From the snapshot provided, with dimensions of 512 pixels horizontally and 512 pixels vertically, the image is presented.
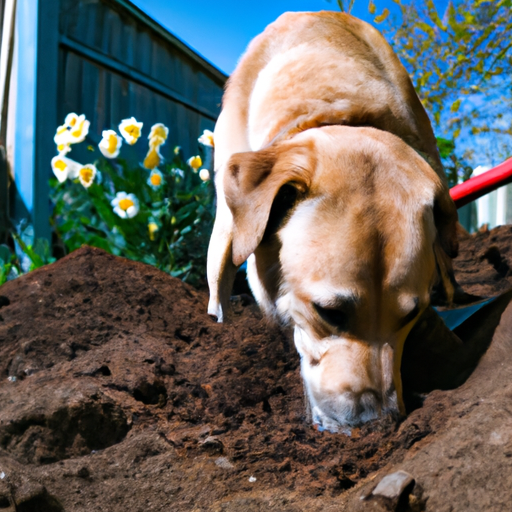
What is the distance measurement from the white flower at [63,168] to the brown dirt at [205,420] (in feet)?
5.16

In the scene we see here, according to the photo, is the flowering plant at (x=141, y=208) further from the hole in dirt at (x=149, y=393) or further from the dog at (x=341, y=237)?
the hole in dirt at (x=149, y=393)

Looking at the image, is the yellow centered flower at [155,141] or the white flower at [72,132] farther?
the yellow centered flower at [155,141]

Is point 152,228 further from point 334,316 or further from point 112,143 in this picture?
point 334,316

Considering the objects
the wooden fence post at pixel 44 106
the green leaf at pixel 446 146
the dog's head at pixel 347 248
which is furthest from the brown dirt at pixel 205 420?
the green leaf at pixel 446 146

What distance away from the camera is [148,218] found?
145 inches

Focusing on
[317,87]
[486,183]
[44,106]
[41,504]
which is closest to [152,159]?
[44,106]

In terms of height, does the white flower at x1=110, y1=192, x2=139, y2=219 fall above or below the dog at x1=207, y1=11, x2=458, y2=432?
above

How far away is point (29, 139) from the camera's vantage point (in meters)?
4.01

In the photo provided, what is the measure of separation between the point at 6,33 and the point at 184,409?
3799 mm

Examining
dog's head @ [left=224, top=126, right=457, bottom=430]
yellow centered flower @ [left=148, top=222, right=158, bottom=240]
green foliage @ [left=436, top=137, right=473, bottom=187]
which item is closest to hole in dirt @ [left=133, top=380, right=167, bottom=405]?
dog's head @ [left=224, top=126, right=457, bottom=430]

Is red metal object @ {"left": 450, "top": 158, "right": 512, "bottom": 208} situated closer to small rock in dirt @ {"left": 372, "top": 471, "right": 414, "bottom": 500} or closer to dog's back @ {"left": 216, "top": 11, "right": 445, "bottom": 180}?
dog's back @ {"left": 216, "top": 11, "right": 445, "bottom": 180}

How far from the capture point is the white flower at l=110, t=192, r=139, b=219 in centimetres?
353

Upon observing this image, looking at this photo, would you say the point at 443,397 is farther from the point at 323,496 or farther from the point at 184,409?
the point at 184,409

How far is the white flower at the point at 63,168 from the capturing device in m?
3.76
